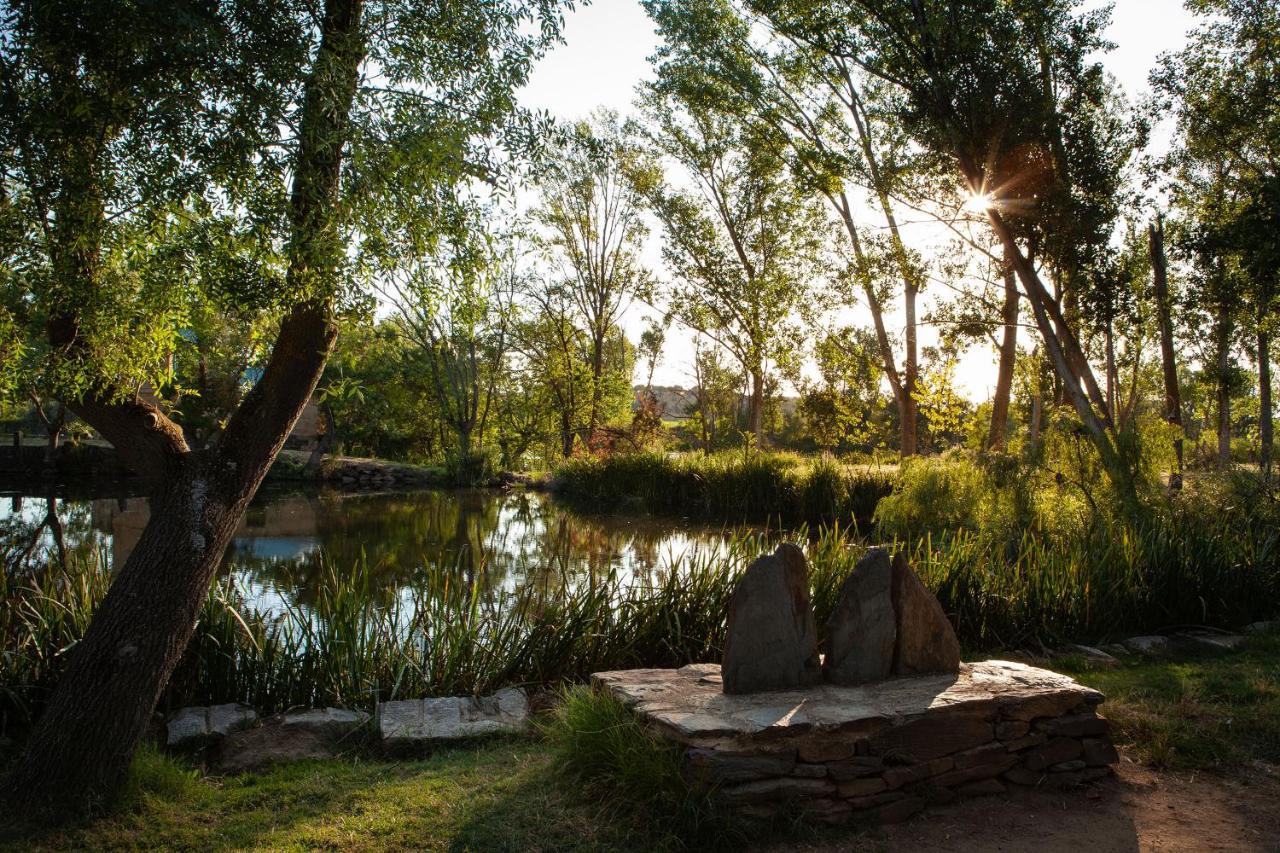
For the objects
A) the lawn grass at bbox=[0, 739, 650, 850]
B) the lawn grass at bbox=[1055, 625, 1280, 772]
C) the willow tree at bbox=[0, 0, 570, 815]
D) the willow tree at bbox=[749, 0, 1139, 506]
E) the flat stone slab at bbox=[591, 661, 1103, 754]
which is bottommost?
the lawn grass at bbox=[0, 739, 650, 850]

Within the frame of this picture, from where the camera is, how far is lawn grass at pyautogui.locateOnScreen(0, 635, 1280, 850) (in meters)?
3.22

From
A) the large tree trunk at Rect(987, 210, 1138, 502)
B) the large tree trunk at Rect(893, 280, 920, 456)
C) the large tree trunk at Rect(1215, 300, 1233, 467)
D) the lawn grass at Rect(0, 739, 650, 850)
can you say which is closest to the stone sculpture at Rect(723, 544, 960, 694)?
the lawn grass at Rect(0, 739, 650, 850)

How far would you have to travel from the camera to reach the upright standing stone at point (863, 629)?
13.2 feet

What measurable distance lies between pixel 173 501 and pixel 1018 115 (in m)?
10.2

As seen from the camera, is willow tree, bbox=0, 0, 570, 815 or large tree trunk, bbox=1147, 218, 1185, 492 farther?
large tree trunk, bbox=1147, 218, 1185, 492

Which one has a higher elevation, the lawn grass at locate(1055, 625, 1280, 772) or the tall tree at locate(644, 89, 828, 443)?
the tall tree at locate(644, 89, 828, 443)

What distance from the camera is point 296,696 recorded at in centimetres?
514

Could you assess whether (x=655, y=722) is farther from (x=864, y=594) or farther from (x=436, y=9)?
(x=436, y=9)

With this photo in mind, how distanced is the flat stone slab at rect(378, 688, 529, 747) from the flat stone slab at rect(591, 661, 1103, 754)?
820 mm

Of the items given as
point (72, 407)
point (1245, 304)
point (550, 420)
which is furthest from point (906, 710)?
point (550, 420)

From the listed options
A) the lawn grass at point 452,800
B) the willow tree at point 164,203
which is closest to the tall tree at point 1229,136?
the lawn grass at point 452,800

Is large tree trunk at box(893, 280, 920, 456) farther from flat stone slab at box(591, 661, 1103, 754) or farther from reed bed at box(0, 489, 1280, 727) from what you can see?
flat stone slab at box(591, 661, 1103, 754)

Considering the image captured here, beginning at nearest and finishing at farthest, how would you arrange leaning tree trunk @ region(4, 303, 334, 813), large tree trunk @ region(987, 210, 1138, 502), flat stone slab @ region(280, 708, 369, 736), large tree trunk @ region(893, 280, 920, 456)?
1. leaning tree trunk @ region(4, 303, 334, 813)
2. flat stone slab @ region(280, 708, 369, 736)
3. large tree trunk @ region(987, 210, 1138, 502)
4. large tree trunk @ region(893, 280, 920, 456)

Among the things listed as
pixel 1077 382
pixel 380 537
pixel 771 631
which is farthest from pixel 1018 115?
pixel 380 537
